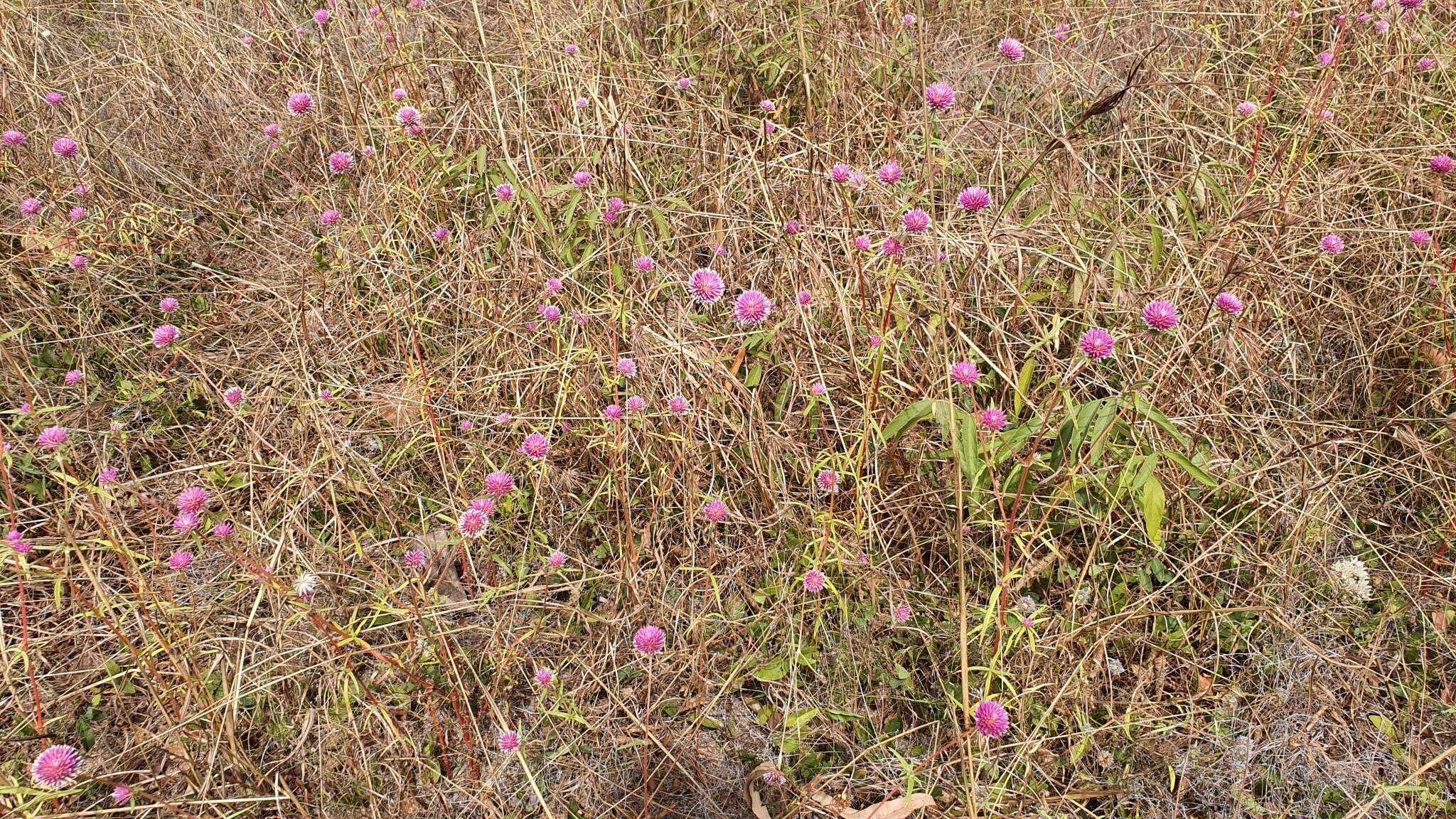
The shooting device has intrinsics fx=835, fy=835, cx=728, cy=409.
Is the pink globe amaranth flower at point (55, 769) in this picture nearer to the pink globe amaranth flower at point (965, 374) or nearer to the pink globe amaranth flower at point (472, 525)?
the pink globe amaranth flower at point (472, 525)

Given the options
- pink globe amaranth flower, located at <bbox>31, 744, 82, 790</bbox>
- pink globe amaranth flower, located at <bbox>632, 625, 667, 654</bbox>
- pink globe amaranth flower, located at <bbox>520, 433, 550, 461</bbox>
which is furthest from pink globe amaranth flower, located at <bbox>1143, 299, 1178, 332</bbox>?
pink globe amaranth flower, located at <bbox>31, 744, 82, 790</bbox>

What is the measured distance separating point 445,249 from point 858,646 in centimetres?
141

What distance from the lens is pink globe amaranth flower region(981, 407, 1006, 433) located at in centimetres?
140

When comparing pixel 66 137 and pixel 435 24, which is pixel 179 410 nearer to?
pixel 66 137

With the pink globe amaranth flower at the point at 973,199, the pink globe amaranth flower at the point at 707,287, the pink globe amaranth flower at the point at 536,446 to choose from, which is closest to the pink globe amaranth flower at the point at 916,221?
the pink globe amaranth flower at the point at 973,199

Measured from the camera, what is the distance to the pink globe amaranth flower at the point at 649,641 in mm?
1385

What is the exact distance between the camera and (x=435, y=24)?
103 inches

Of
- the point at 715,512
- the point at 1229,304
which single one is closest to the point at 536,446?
the point at 715,512

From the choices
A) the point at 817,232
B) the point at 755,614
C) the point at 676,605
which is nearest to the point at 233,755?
the point at 676,605

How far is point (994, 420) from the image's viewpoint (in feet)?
4.61

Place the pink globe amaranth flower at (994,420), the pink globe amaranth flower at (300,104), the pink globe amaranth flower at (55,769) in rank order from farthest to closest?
the pink globe amaranth flower at (300,104) → the pink globe amaranth flower at (994,420) → the pink globe amaranth flower at (55,769)

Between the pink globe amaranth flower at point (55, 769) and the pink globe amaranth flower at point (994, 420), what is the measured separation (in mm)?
1477

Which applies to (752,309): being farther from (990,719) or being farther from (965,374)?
(990,719)

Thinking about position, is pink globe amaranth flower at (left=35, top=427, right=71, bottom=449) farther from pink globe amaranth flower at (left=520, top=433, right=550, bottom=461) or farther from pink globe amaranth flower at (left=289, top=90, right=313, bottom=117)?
pink globe amaranth flower at (left=289, top=90, right=313, bottom=117)
